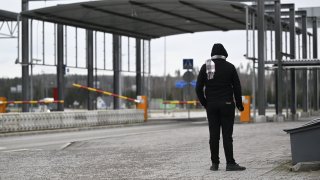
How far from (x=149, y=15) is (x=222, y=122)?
24.0 m

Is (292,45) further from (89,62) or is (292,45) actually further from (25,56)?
(25,56)

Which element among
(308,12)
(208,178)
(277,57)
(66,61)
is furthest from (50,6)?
(208,178)

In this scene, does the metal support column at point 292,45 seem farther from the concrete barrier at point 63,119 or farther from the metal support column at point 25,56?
the metal support column at point 25,56

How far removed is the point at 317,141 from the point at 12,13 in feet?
92.6

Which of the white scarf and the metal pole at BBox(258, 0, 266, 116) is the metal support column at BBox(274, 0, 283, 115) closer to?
the metal pole at BBox(258, 0, 266, 116)

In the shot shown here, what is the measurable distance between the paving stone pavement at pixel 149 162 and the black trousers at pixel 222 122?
0.30 meters

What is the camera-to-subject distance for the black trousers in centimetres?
864

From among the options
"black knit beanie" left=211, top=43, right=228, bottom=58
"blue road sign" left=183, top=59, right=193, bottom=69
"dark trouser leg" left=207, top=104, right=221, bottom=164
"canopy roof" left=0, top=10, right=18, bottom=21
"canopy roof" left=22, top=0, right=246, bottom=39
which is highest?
"canopy roof" left=0, top=10, right=18, bottom=21

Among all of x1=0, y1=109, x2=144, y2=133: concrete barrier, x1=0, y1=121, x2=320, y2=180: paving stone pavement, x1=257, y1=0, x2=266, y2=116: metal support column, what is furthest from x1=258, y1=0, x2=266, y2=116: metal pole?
x1=0, y1=121, x2=320, y2=180: paving stone pavement

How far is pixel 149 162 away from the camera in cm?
1038

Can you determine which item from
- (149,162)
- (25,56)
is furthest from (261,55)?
(149,162)

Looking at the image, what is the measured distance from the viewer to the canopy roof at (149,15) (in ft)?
95.1

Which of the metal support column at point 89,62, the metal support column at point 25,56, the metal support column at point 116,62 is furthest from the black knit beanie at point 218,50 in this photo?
the metal support column at point 116,62

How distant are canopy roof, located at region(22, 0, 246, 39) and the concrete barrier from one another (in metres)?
5.15
